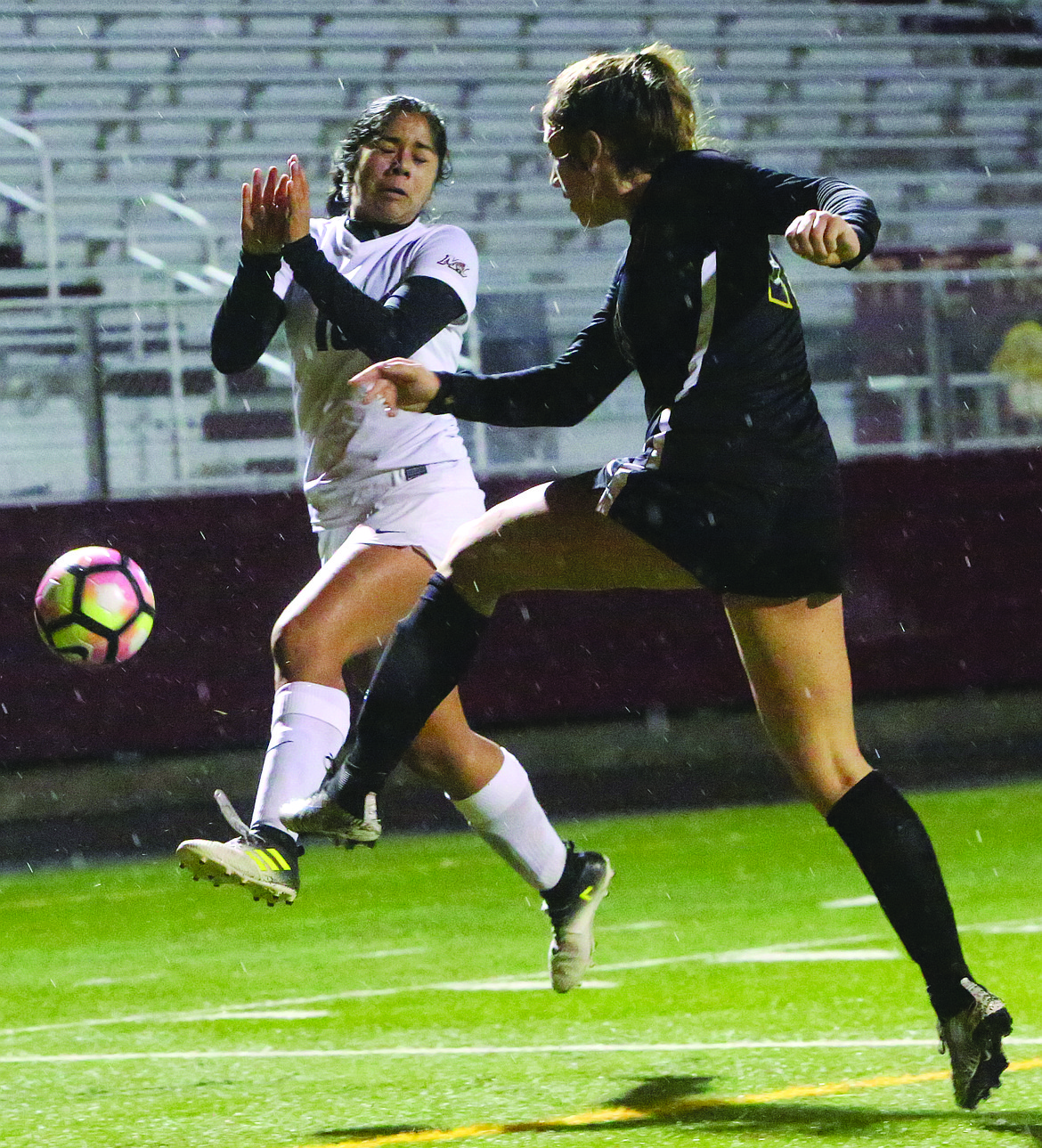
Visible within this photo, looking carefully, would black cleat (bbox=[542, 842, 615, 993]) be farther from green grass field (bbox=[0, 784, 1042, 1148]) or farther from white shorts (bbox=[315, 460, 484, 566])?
white shorts (bbox=[315, 460, 484, 566])

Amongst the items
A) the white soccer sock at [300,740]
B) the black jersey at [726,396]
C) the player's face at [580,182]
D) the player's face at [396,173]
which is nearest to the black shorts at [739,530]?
the black jersey at [726,396]

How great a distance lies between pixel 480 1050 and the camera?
466 centimetres

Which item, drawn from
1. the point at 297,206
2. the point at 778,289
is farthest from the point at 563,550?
the point at 297,206

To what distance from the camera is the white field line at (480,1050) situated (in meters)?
4.48

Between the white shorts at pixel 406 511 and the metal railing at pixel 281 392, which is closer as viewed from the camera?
the white shorts at pixel 406 511

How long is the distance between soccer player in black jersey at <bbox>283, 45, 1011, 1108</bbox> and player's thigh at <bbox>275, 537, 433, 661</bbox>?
0.75 m

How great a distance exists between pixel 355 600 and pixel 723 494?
1.29 metres

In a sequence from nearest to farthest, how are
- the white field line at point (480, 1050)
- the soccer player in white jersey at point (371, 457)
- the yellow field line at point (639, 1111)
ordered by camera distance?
the yellow field line at point (639, 1111)
the white field line at point (480, 1050)
the soccer player in white jersey at point (371, 457)

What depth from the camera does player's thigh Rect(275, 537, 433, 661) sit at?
4.66 m

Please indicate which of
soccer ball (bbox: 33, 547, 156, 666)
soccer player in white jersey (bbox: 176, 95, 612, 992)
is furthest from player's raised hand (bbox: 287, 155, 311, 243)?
soccer ball (bbox: 33, 547, 156, 666)

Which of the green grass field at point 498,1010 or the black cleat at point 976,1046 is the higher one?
the black cleat at point 976,1046

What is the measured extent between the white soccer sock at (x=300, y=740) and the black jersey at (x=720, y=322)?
4.12ft

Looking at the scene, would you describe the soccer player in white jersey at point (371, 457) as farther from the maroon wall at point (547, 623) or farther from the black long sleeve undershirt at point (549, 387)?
the maroon wall at point (547, 623)

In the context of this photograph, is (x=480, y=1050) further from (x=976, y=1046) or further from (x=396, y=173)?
(x=396, y=173)
